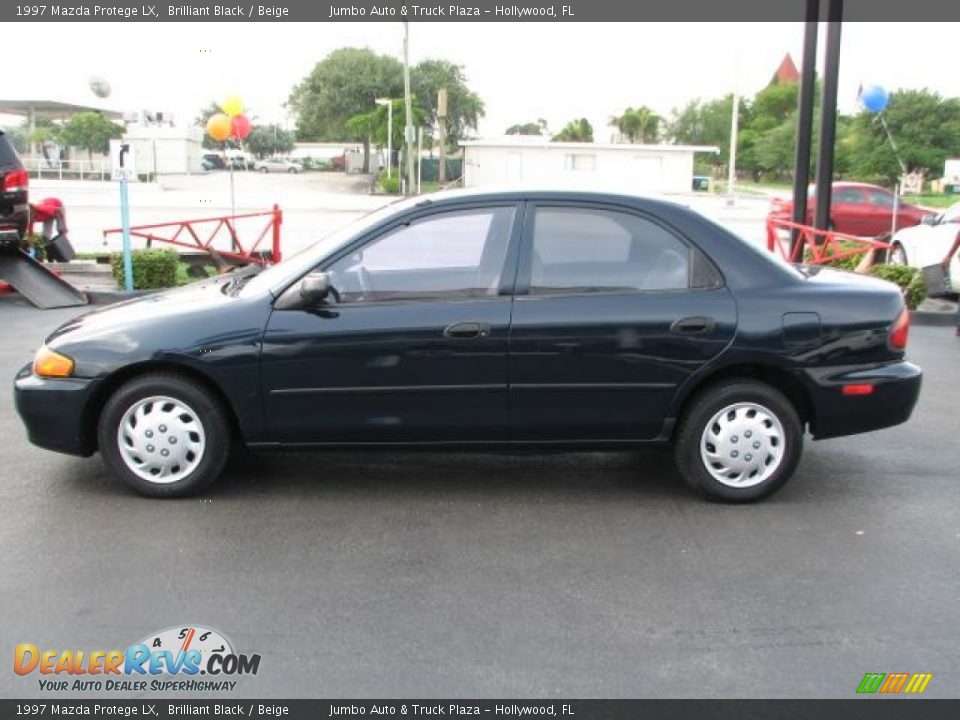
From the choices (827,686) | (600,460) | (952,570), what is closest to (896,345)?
(952,570)

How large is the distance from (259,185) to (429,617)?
2084 inches

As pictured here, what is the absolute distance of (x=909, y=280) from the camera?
1132cm

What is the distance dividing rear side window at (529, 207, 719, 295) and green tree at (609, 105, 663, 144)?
67.8 metres

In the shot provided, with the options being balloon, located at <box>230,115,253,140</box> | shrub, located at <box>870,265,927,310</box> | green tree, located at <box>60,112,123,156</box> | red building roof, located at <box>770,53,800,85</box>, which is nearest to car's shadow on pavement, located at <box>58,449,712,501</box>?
shrub, located at <box>870,265,927,310</box>

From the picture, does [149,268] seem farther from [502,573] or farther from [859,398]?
[859,398]

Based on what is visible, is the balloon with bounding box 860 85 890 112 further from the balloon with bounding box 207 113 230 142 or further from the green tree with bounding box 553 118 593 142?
the green tree with bounding box 553 118 593 142

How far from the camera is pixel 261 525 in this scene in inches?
186

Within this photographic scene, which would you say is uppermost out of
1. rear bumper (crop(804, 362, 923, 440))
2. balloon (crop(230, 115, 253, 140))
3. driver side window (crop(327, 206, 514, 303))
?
balloon (crop(230, 115, 253, 140))

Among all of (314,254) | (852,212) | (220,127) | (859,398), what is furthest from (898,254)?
(220,127)

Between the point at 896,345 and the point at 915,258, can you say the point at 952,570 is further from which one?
the point at 915,258

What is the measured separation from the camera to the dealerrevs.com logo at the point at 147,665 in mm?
3348

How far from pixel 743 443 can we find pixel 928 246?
9.29m

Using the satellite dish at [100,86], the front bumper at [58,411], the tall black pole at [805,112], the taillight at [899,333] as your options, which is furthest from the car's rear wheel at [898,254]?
the front bumper at [58,411]

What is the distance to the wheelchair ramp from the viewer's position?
11352 mm
